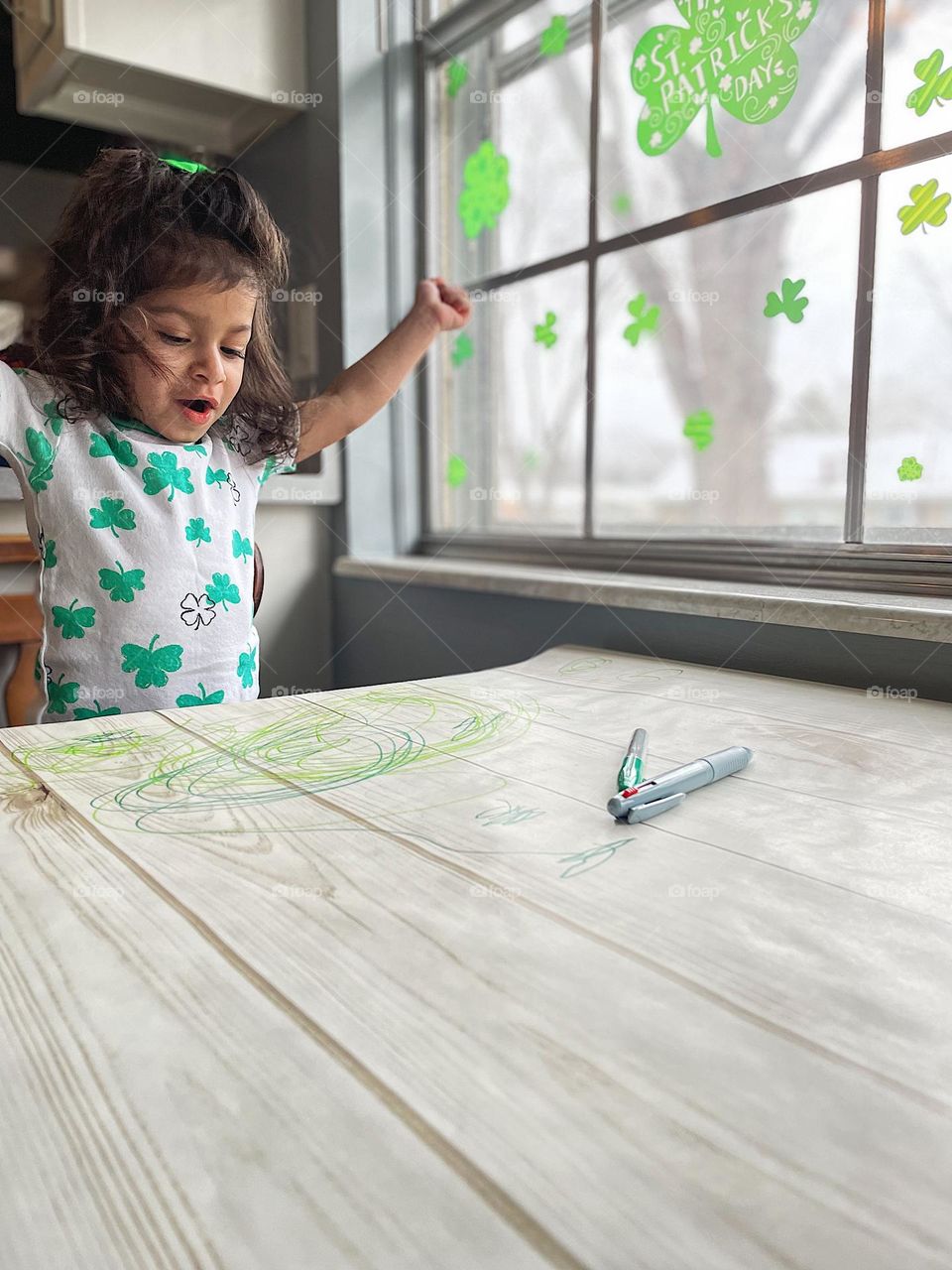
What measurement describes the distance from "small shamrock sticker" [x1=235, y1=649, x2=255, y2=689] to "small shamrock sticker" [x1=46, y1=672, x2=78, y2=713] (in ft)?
0.63

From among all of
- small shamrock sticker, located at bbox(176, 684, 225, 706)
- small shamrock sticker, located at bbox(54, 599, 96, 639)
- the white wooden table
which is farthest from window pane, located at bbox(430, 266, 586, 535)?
the white wooden table

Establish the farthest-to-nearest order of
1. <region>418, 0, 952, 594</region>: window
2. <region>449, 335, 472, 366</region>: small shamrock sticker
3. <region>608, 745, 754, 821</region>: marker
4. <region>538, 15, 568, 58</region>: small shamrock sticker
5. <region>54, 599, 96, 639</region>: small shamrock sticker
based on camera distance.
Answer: <region>449, 335, 472, 366</region>: small shamrock sticker, <region>538, 15, 568, 58</region>: small shamrock sticker, <region>418, 0, 952, 594</region>: window, <region>54, 599, 96, 639</region>: small shamrock sticker, <region>608, 745, 754, 821</region>: marker

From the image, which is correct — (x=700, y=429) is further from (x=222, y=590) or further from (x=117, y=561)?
(x=117, y=561)

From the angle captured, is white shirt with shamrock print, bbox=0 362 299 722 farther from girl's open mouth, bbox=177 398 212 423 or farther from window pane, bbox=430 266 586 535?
window pane, bbox=430 266 586 535

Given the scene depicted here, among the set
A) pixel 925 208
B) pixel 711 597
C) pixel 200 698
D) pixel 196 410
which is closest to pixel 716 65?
pixel 925 208

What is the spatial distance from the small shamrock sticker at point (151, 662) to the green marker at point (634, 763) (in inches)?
24.3

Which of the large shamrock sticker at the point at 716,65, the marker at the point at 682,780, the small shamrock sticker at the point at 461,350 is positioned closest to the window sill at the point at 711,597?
the marker at the point at 682,780

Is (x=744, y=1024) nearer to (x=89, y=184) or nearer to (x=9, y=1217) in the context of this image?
(x=9, y=1217)

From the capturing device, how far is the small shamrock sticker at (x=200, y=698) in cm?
109

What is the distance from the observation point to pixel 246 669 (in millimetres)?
1172

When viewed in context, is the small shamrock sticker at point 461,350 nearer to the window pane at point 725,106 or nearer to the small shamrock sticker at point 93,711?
the window pane at point 725,106

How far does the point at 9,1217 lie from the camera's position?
24 centimetres

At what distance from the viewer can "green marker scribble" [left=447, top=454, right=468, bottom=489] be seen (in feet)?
6.39

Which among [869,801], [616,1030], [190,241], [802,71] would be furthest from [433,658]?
[616,1030]
